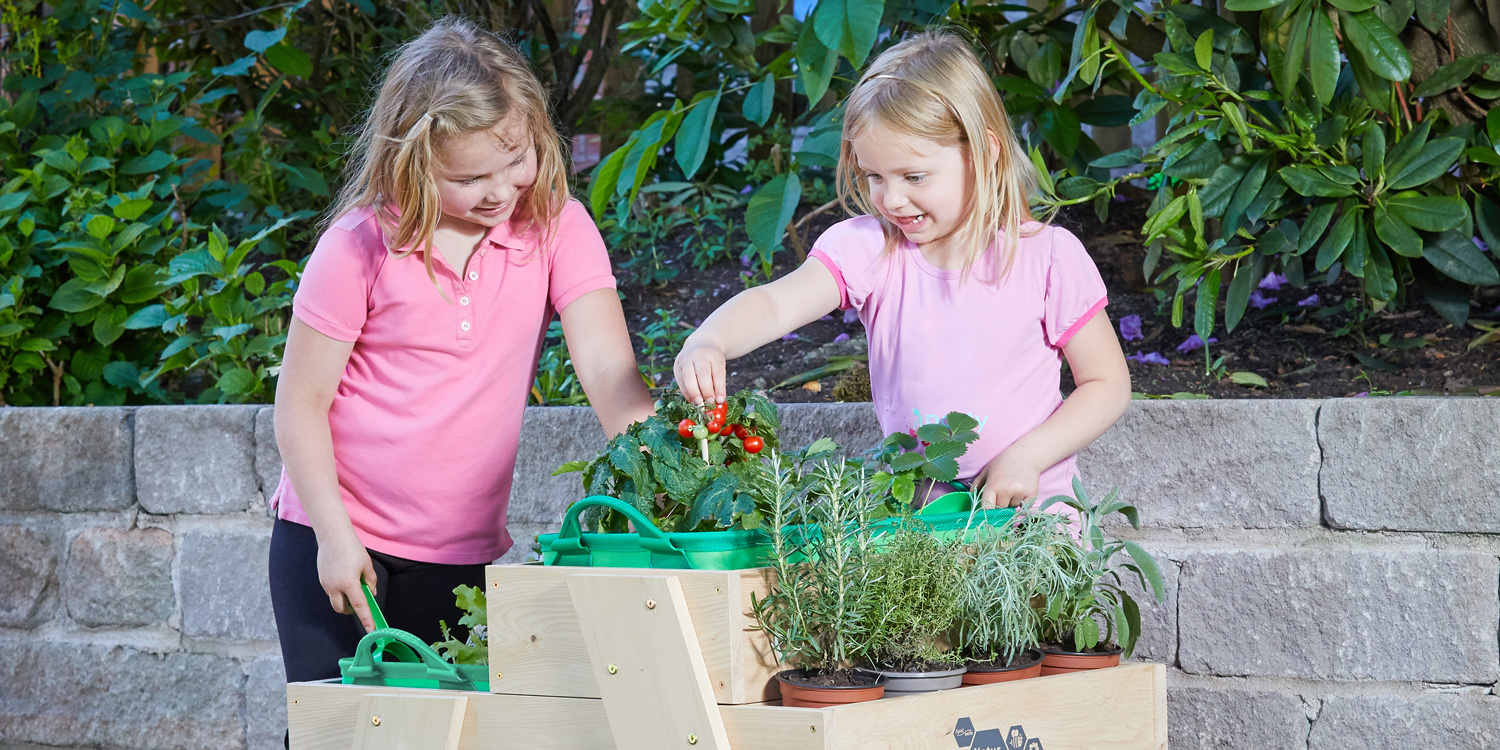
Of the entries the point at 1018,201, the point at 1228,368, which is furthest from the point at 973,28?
the point at 1018,201

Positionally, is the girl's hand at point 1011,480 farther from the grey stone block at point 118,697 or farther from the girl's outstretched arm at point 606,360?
the grey stone block at point 118,697

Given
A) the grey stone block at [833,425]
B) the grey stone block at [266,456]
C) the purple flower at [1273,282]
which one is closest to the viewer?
the grey stone block at [833,425]

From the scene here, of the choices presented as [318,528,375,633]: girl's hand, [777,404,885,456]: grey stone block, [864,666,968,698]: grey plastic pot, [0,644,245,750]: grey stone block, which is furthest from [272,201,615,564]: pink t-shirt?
[0,644,245,750]: grey stone block

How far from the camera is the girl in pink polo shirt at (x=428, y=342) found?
160cm

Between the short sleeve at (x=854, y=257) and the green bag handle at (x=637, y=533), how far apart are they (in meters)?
0.52

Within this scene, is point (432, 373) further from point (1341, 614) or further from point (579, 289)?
point (1341, 614)

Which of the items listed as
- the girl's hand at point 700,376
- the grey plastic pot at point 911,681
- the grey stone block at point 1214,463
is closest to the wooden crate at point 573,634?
the grey plastic pot at point 911,681

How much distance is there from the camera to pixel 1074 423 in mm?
1493

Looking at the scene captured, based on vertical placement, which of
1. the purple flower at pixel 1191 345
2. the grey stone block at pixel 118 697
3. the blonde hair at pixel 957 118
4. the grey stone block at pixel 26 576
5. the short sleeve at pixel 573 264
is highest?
the blonde hair at pixel 957 118

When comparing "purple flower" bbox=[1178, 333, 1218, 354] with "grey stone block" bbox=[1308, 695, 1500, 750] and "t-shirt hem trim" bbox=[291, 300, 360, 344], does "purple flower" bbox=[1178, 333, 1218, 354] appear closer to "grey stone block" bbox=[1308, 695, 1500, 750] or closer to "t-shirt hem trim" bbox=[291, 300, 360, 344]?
"grey stone block" bbox=[1308, 695, 1500, 750]

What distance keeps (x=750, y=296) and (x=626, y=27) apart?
1250mm

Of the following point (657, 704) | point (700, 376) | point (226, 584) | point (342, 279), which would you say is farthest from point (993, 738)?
point (226, 584)

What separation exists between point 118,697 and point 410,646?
179 centimetres

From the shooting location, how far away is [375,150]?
1660mm
